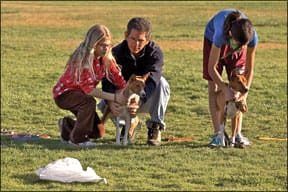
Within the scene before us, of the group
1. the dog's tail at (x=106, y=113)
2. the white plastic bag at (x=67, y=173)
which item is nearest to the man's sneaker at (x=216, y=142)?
the dog's tail at (x=106, y=113)

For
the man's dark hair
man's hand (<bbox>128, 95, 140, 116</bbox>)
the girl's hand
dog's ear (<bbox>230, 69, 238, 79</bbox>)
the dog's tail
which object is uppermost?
the man's dark hair

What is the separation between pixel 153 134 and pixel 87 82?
3.11ft

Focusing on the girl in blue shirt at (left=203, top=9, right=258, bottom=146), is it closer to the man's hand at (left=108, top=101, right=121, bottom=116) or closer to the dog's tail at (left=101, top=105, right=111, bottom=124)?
the man's hand at (left=108, top=101, right=121, bottom=116)

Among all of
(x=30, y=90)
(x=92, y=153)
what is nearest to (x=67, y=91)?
(x=92, y=153)

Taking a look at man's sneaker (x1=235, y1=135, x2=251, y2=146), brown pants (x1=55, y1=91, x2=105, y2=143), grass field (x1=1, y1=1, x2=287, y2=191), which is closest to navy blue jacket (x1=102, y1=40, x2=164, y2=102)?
brown pants (x1=55, y1=91, x2=105, y2=143)

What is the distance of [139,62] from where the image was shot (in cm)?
904

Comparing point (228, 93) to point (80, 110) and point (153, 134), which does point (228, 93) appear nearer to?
point (153, 134)

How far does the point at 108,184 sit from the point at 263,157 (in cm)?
200

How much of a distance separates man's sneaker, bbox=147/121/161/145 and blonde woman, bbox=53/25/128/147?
531 mm

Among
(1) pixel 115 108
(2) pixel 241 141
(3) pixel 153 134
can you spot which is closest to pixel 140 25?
(1) pixel 115 108

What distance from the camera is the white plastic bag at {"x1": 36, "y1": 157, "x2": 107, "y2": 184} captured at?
22.7 feet

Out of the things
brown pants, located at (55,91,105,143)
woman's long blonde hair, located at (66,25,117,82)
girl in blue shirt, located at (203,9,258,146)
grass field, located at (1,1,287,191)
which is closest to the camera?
grass field, located at (1,1,287,191)

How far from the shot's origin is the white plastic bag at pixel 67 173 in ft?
22.7

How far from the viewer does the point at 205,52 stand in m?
9.08
